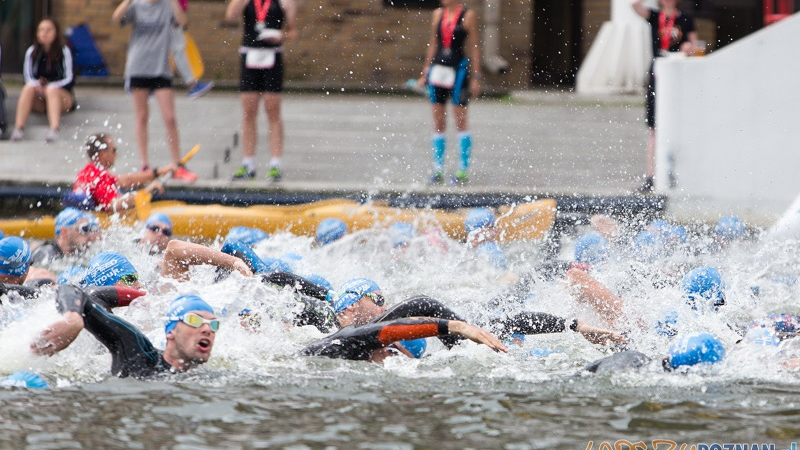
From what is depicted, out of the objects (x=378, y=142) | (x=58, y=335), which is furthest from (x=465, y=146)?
(x=58, y=335)

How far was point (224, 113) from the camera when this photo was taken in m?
17.0

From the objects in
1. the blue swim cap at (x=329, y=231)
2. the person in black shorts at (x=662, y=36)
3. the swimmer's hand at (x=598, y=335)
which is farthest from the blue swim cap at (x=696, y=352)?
the person in black shorts at (x=662, y=36)

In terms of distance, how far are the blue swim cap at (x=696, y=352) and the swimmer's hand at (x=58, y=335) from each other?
11.0 ft

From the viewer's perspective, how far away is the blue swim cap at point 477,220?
1096cm

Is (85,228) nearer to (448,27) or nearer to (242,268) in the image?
(242,268)

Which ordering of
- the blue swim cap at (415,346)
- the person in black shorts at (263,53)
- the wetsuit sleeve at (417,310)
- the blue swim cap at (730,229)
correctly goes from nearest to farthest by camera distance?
the wetsuit sleeve at (417,310), the blue swim cap at (415,346), the blue swim cap at (730,229), the person in black shorts at (263,53)

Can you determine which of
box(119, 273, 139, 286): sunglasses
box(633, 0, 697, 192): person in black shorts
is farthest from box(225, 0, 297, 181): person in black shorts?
box(119, 273, 139, 286): sunglasses

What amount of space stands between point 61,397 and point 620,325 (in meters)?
3.68

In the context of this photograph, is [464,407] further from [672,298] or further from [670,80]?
[670,80]

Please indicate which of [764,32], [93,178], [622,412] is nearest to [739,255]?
[764,32]

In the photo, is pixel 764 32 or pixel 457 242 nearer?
pixel 457 242

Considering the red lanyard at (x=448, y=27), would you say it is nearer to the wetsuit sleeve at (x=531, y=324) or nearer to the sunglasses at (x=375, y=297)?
the wetsuit sleeve at (x=531, y=324)

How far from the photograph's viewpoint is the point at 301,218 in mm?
11531

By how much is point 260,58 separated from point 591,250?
4.15m
